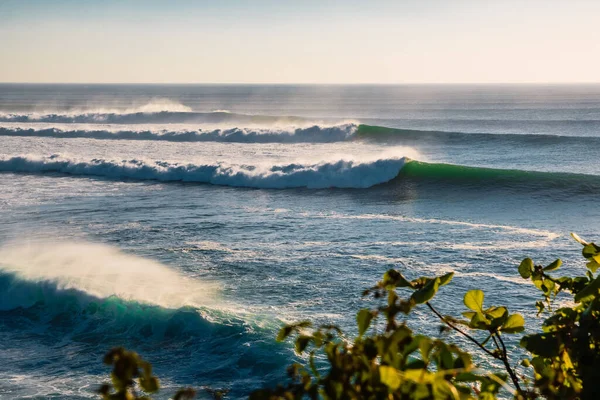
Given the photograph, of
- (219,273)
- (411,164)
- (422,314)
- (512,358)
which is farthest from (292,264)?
(411,164)

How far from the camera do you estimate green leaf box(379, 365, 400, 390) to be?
100 cm

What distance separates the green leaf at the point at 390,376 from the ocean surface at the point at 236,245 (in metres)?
6.40

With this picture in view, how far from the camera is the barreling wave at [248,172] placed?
23.3 m

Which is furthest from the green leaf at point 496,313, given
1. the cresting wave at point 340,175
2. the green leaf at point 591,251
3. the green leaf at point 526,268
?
the cresting wave at point 340,175

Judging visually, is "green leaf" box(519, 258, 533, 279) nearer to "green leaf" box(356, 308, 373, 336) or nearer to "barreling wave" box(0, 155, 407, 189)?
"green leaf" box(356, 308, 373, 336)

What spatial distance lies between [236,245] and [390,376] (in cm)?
1256

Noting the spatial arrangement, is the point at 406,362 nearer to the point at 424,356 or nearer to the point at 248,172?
the point at 424,356

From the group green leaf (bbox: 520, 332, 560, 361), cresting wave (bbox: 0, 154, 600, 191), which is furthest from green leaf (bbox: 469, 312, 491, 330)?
cresting wave (bbox: 0, 154, 600, 191)

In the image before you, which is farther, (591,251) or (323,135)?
(323,135)

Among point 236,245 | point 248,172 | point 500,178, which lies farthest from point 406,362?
point 248,172

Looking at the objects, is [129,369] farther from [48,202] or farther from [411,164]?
[411,164]

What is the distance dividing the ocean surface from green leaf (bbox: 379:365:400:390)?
6.40m

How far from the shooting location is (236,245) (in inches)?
530

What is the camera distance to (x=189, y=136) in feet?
127
